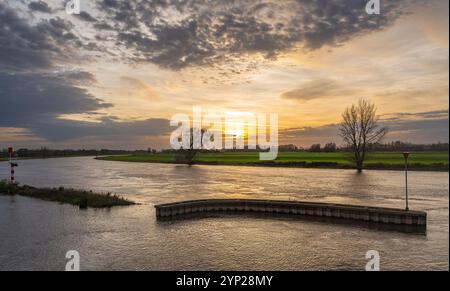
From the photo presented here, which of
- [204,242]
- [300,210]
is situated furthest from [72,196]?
[300,210]

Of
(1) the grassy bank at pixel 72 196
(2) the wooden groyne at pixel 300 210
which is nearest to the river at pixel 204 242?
(2) the wooden groyne at pixel 300 210

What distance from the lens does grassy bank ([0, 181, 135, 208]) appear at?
116 feet

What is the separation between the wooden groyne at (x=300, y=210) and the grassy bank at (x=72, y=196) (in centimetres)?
794

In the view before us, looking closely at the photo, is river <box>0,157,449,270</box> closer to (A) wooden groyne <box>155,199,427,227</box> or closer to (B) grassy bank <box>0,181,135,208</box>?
(A) wooden groyne <box>155,199,427,227</box>

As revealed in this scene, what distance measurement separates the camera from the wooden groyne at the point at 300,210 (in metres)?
25.4

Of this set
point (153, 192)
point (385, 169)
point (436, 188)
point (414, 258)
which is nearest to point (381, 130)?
point (385, 169)

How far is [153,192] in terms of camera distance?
45562mm

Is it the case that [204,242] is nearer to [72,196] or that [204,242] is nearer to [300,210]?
[300,210]

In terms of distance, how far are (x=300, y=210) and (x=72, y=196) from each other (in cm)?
2579

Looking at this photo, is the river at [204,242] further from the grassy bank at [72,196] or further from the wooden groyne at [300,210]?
the grassy bank at [72,196]

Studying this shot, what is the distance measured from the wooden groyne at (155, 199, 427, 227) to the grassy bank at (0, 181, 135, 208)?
7938mm

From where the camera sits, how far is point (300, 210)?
3041 centimetres

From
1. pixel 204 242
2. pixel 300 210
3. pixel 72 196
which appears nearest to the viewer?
pixel 204 242
